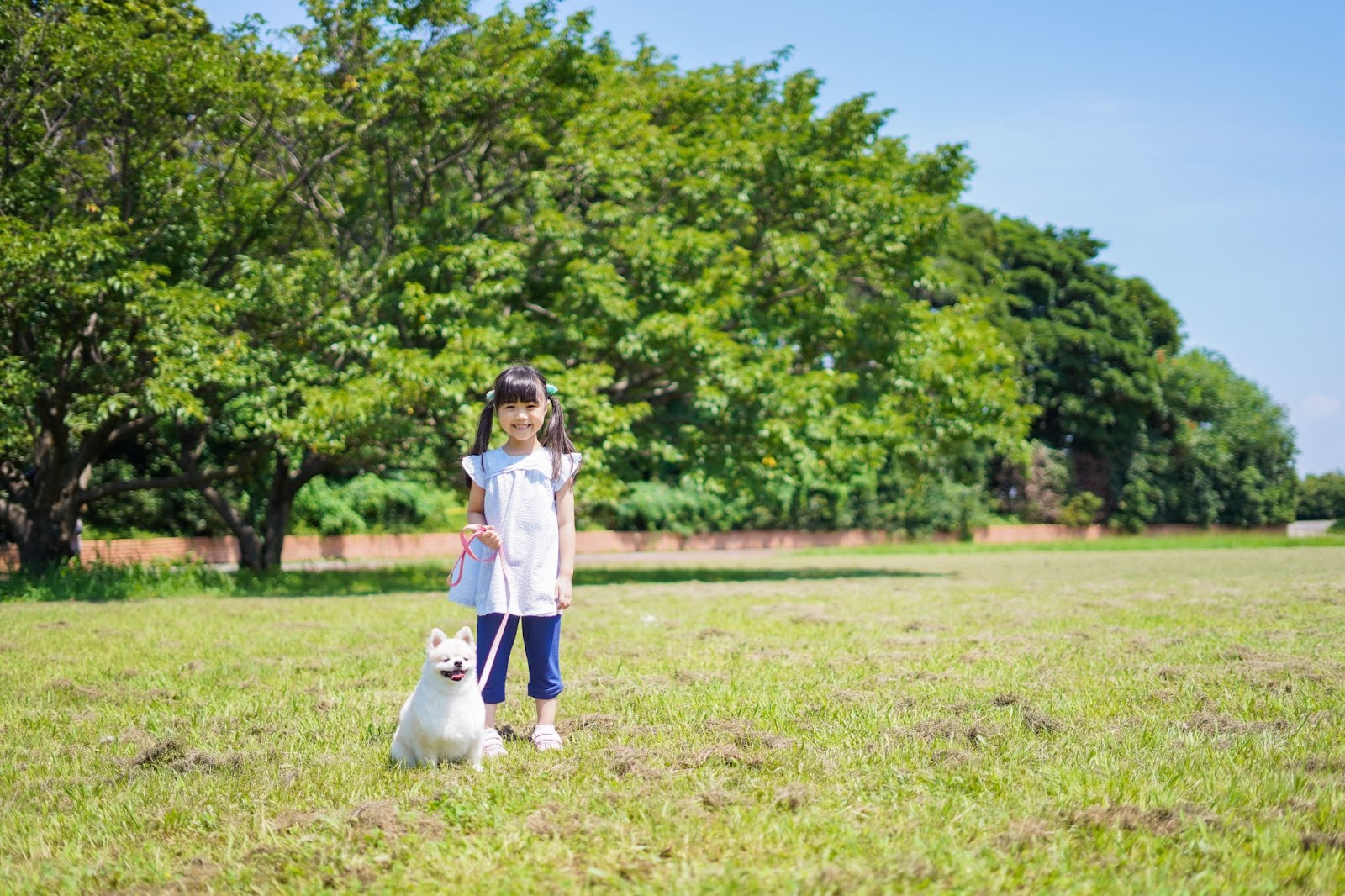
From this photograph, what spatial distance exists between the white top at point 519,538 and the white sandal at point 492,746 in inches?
21.7

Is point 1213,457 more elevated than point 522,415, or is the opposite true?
point 1213,457

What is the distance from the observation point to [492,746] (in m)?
4.77

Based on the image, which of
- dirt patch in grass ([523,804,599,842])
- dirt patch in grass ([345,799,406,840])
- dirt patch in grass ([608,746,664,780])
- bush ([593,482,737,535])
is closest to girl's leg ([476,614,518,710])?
dirt patch in grass ([608,746,664,780])

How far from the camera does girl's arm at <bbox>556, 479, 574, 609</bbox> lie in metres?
5.09

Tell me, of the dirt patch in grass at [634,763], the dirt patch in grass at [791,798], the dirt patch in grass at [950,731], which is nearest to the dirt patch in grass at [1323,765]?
the dirt patch in grass at [950,731]

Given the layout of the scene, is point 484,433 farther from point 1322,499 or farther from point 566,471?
point 1322,499

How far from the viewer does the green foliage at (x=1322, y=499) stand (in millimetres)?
70000

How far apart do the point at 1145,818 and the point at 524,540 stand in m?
2.83

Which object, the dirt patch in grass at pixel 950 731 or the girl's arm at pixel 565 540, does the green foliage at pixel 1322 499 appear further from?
the girl's arm at pixel 565 540

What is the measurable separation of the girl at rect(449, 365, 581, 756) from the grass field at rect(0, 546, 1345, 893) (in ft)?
1.38

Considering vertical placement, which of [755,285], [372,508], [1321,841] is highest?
[755,285]

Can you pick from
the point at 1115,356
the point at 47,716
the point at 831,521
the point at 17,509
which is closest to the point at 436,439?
the point at 17,509

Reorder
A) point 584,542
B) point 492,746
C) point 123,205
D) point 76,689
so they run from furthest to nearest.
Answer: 1. point 584,542
2. point 123,205
3. point 76,689
4. point 492,746

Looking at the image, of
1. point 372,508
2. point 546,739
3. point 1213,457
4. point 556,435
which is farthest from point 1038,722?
point 1213,457
